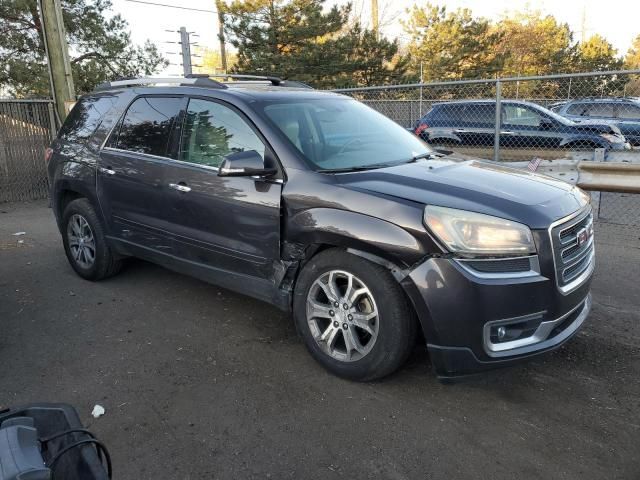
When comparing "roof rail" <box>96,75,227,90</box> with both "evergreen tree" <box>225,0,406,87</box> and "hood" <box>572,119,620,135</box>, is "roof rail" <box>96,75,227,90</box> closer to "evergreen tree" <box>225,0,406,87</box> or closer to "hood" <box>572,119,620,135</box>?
"hood" <box>572,119,620,135</box>

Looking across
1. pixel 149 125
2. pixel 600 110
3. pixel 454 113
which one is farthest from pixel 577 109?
pixel 149 125

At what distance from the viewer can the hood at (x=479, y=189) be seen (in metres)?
2.91

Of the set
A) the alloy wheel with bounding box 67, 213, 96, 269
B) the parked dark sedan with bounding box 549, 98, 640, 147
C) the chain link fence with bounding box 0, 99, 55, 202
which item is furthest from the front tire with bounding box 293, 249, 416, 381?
the parked dark sedan with bounding box 549, 98, 640, 147

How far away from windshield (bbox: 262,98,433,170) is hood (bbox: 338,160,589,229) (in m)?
0.25

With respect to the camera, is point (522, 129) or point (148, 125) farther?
point (522, 129)

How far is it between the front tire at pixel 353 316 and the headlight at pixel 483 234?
0.40 metres

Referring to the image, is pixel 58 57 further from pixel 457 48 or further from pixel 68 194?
pixel 457 48

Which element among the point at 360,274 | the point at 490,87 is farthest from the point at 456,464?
the point at 490,87

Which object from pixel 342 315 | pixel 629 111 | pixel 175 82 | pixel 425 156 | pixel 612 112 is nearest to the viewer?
pixel 342 315

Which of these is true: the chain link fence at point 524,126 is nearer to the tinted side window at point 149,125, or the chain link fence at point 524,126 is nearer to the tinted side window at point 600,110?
the tinted side window at point 600,110

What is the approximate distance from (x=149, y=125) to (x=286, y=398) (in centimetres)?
255

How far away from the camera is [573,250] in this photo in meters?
3.12

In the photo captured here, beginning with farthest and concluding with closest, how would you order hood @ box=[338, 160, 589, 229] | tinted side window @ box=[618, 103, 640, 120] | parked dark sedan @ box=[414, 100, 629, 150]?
tinted side window @ box=[618, 103, 640, 120], parked dark sedan @ box=[414, 100, 629, 150], hood @ box=[338, 160, 589, 229]

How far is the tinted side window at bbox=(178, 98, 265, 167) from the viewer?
3.71 m
